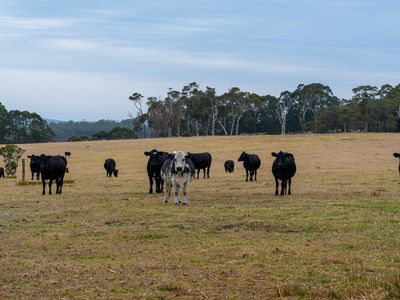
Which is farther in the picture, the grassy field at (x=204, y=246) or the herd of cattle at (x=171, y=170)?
the herd of cattle at (x=171, y=170)

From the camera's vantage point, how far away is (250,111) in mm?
132625

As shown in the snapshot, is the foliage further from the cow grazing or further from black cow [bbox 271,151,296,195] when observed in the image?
the cow grazing

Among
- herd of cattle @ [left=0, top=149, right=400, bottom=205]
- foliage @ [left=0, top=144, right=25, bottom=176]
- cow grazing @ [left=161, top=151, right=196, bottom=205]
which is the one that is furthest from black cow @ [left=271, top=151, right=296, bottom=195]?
foliage @ [left=0, top=144, right=25, bottom=176]

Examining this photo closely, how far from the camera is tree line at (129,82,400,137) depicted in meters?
121

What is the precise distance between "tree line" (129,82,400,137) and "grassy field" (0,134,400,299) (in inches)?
3731

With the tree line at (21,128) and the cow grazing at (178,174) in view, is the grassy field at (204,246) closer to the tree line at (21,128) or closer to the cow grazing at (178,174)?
the cow grazing at (178,174)

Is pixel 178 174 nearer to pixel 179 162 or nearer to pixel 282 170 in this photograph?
pixel 179 162

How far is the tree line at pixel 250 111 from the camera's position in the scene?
396 feet

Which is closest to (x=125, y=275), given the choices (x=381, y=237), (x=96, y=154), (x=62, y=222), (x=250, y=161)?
(x=381, y=237)

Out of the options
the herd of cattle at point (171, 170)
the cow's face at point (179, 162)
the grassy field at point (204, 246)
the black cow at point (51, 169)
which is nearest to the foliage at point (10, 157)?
the herd of cattle at point (171, 170)

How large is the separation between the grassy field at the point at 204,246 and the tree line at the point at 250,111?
311ft

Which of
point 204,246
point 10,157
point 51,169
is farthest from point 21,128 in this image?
point 204,246

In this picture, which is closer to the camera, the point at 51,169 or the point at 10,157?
the point at 51,169

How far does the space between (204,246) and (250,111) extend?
120965 millimetres
